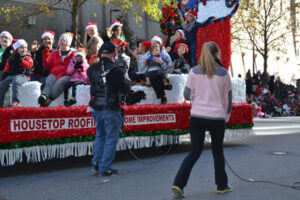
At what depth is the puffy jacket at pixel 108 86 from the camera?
5805 millimetres

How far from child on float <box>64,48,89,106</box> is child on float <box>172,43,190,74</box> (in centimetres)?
216

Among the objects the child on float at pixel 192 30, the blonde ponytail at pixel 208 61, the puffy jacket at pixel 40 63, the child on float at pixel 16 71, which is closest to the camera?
the blonde ponytail at pixel 208 61

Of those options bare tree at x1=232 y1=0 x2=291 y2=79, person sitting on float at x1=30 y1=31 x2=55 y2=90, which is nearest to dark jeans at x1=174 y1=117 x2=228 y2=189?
person sitting on float at x1=30 y1=31 x2=55 y2=90

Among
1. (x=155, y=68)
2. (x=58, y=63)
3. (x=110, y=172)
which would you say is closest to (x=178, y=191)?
(x=110, y=172)

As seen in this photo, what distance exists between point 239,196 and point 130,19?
23.0 m

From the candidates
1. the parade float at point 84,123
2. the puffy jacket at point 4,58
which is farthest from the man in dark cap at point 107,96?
the puffy jacket at point 4,58

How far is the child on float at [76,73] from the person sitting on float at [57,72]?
0.11 metres

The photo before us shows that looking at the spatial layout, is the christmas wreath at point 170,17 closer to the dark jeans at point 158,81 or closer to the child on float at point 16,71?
the dark jeans at point 158,81

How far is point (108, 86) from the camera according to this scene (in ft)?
19.1

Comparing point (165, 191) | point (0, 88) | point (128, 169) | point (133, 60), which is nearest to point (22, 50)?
point (0, 88)

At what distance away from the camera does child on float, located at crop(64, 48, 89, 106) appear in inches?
298

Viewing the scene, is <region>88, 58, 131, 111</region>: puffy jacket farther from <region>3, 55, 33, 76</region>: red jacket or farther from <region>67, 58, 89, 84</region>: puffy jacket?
<region>3, 55, 33, 76</region>: red jacket

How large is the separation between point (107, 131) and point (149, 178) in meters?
0.88

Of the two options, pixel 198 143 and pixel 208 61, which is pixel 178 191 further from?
pixel 208 61
